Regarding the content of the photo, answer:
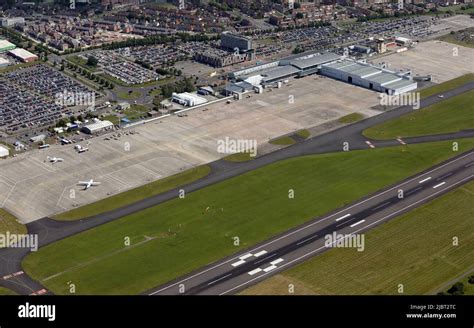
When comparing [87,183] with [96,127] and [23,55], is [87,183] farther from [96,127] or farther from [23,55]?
[23,55]

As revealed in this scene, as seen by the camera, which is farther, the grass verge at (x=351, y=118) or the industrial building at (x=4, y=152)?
the grass verge at (x=351, y=118)

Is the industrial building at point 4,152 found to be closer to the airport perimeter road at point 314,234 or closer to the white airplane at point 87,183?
the white airplane at point 87,183

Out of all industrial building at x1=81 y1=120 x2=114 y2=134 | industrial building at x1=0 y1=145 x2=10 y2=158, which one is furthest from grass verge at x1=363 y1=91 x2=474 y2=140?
industrial building at x1=0 y1=145 x2=10 y2=158

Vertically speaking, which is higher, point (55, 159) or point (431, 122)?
point (431, 122)

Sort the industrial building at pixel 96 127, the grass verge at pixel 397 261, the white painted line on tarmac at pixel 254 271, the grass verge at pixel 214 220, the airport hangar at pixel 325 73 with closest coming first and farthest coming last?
the grass verge at pixel 397 261
the white painted line on tarmac at pixel 254 271
the grass verge at pixel 214 220
the industrial building at pixel 96 127
the airport hangar at pixel 325 73

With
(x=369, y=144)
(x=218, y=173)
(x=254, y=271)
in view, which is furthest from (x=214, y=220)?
(x=369, y=144)

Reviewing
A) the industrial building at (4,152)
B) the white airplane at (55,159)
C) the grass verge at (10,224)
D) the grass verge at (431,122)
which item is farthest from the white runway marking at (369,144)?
the industrial building at (4,152)
